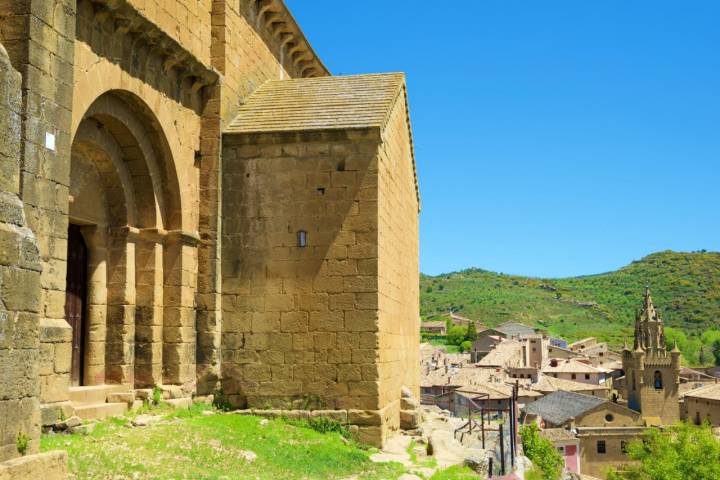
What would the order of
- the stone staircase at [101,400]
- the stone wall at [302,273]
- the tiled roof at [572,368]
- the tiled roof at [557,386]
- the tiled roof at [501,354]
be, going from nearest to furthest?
the stone staircase at [101,400]
the stone wall at [302,273]
the tiled roof at [557,386]
the tiled roof at [501,354]
the tiled roof at [572,368]

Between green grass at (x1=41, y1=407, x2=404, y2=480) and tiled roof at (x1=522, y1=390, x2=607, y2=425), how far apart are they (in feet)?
181

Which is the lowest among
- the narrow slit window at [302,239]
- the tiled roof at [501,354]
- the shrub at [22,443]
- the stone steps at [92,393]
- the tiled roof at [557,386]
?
the tiled roof at [557,386]

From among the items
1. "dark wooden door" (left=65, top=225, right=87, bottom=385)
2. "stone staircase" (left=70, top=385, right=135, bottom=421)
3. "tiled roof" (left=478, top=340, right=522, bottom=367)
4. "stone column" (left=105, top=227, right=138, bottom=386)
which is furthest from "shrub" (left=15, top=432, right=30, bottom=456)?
"tiled roof" (left=478, top=340, right=522, bottom=367)

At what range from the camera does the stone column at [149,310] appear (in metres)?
11.1

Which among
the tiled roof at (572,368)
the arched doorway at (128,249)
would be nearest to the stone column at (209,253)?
the arched doorway at (128,249)

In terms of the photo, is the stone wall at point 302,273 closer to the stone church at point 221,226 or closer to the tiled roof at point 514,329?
the stone church at point 221,226

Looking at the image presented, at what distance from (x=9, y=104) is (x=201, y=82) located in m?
7.05

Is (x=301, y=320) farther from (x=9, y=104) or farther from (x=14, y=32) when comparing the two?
(x=9, y=104)

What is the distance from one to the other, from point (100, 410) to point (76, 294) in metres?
1.61

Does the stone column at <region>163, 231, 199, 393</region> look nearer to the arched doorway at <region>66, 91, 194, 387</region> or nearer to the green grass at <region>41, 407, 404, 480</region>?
the arched doorway at <region>66, 91, 194, 387</region>

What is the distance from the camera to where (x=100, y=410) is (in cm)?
996

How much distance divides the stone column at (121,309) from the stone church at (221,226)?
0.02 meters

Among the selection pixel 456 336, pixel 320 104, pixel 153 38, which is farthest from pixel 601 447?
pixel 153 38

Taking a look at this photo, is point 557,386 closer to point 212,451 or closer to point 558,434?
point 558,434
